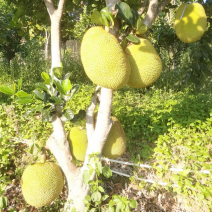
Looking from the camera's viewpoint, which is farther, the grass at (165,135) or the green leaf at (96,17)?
the grass at (165,135)

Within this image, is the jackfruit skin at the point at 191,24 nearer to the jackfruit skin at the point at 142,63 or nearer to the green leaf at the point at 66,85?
the jackfruit skin at the point at 142,63

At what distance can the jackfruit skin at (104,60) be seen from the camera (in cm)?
68

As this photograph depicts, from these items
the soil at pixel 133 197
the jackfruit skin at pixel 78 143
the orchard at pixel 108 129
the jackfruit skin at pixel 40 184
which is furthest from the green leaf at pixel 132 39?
the soil at pixel 133 197

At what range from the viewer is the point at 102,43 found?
27.1 inches

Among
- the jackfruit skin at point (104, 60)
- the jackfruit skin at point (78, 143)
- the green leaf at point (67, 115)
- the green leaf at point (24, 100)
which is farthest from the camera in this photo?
the jackfruit skin at point (78, 143)

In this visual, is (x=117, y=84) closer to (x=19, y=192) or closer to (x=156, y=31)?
(x=19, y=192)

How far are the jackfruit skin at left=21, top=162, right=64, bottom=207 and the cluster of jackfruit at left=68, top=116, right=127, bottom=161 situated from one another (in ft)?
0.57

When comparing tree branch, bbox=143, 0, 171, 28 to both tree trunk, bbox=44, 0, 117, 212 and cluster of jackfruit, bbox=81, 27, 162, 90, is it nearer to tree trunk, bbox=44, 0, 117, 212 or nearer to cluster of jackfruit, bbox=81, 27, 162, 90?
cluster of jackfruit, bbox=81, 27, 162, 90

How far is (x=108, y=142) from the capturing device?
1118mm

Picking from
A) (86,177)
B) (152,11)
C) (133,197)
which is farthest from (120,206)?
(152,11)

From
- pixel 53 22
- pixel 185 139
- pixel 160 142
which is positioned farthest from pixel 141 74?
pixel 185 139

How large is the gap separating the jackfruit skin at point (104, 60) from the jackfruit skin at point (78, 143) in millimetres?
558

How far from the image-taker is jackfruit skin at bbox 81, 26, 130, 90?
678mm

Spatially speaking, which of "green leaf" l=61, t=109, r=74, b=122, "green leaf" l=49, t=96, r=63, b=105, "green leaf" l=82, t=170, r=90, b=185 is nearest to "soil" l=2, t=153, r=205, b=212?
"green leaf" l=82, t=170, r=90, b=185
